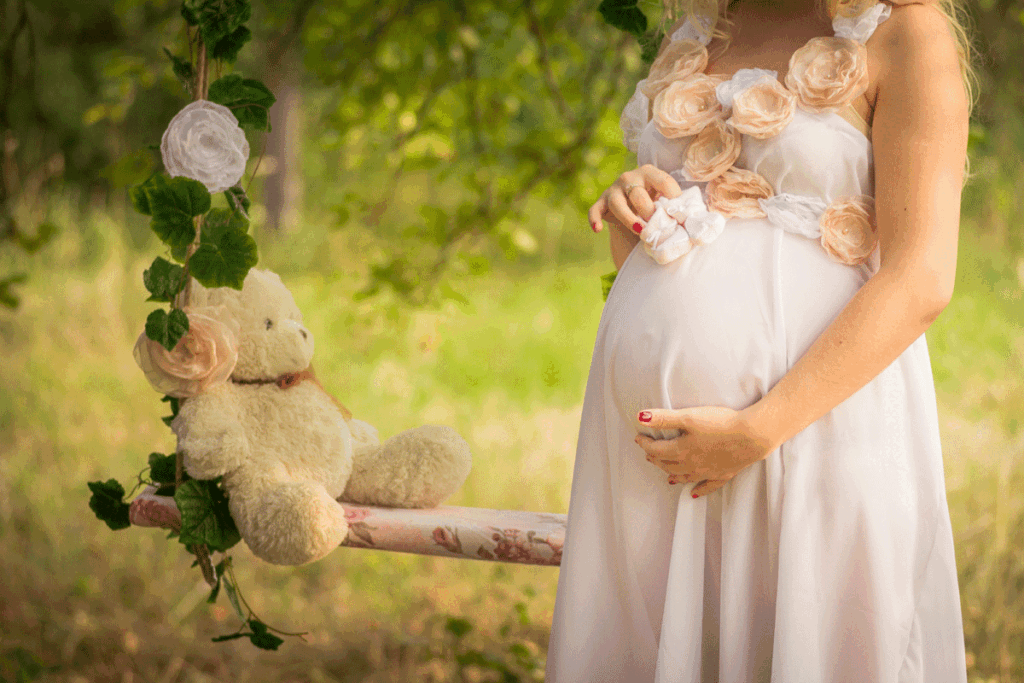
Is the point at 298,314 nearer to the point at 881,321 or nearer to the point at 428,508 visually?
the point at 428,508

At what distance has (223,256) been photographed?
1.42 m

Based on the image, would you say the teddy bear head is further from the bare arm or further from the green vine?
the bare arm

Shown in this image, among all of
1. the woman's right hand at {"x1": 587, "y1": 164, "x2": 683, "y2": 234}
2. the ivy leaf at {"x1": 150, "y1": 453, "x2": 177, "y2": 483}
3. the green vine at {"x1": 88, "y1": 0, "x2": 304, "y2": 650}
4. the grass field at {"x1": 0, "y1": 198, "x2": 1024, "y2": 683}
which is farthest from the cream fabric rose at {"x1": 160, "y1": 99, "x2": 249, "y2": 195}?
the grass field at {"x1": 0, "y1": 198, "x2": 1024, "y2": 683}

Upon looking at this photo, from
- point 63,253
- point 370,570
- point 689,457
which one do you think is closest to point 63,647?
point 370,570

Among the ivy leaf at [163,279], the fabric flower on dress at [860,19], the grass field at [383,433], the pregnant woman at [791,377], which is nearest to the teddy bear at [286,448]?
the ivy leaf at [163,279]

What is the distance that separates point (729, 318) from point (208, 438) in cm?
101

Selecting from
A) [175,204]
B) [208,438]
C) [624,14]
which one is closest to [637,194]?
[624,14]

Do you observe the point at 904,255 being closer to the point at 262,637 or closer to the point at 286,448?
the point at 286,448

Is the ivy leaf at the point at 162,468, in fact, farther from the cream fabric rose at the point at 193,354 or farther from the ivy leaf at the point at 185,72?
the ivy leaf at the point at 185,72

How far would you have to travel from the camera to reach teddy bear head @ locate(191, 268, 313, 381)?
166 centimetres

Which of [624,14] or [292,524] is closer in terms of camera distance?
[292,524]

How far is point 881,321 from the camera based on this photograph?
3.29 ft

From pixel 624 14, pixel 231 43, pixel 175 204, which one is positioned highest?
pixel 624 14

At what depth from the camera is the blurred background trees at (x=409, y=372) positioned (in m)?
2.60
